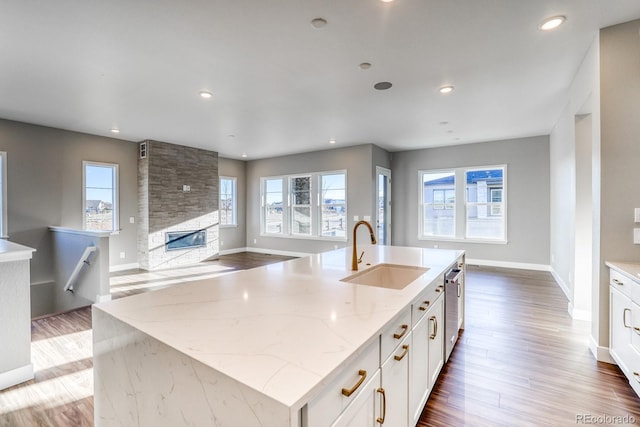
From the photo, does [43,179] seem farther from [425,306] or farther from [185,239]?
[425,306]

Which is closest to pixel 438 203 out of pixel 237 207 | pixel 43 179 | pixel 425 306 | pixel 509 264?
pixel 509 264

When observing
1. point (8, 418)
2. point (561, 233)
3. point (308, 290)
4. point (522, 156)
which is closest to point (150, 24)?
point (308, 290)

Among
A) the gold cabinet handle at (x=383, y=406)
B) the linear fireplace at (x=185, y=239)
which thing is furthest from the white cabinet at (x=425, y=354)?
the linear fireplace at (x=185, y=239)

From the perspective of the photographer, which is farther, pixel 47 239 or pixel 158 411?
pixel 47 239

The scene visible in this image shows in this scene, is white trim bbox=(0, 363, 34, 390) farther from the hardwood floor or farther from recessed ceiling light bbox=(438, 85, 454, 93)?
recessed ceiling light bbox=(438, 85, 454, 93)

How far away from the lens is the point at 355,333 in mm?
1061

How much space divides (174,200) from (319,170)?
3.55 m

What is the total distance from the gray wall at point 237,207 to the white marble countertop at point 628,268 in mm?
8112

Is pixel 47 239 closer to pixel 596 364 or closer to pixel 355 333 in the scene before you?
pixel 355 333

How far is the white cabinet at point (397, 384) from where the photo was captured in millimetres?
1249

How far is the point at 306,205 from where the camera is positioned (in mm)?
8203

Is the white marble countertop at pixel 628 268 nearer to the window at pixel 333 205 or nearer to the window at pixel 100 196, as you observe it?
the window at pixel 333 205

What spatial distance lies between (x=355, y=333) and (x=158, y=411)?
0.74 metres

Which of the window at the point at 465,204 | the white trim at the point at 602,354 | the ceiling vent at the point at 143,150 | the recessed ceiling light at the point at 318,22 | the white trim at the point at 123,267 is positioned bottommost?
the white trim at the point at 602,354
